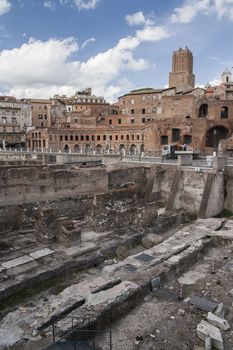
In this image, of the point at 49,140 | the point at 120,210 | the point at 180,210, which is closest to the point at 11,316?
the point at 120,210

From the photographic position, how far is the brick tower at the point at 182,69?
74.7 metres

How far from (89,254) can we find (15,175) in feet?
23.4

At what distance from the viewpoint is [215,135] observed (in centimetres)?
4012

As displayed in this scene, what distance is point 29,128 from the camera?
62.3m

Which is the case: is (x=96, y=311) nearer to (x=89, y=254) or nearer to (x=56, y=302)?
(x=56, y=302)

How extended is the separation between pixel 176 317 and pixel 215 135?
3583 centimetres

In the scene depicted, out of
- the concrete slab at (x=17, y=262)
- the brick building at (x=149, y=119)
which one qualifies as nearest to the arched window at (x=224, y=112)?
the brick building at (x=149, y=119)

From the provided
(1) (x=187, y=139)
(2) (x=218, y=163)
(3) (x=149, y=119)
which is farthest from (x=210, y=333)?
(3) (x=149, y=119)

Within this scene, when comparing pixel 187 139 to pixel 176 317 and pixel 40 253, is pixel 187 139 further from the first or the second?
pixel 176 317

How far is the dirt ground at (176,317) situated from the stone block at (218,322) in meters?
0.13

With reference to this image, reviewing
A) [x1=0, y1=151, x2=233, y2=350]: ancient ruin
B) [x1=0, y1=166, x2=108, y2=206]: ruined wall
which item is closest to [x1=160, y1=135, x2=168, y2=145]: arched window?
[x1=0, y1=151, x2=233, y2=350]: ancient ruin

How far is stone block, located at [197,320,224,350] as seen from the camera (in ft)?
21.3

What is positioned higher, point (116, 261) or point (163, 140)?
point (163, 140)

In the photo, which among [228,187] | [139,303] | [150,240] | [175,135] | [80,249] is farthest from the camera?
[175,135]
